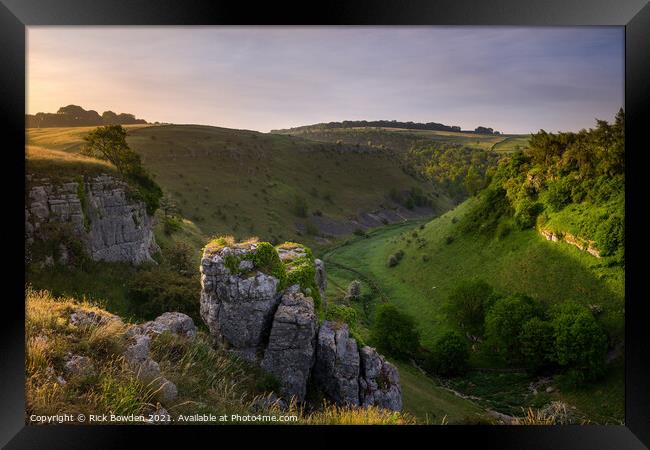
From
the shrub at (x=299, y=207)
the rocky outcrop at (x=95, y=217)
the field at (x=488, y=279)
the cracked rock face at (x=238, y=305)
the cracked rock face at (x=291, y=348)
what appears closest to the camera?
the cracked rock face at (x=291, y=348)

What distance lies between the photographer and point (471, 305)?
20.2 meters

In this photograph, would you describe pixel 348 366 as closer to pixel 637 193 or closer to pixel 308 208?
pixel 637 193

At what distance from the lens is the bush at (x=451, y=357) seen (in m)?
17.7

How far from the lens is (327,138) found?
75.4m

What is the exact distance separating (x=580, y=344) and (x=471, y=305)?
745cm

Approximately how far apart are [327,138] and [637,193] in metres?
71.5

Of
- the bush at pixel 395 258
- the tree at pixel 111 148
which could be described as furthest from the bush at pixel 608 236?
the tree at pixel 111 148

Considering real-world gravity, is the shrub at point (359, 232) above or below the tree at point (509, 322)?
above

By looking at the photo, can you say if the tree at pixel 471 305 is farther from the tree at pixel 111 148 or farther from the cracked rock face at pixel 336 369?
the tree at pixel 111 148

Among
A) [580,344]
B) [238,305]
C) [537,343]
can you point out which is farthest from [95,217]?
[580,344]

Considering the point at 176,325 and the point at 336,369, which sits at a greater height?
the point at 176,325

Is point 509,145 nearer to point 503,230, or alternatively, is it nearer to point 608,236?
point 503,230

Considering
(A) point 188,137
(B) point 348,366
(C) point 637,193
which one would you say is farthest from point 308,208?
(C) point 637,193

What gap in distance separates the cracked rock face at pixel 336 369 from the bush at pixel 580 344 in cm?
830
